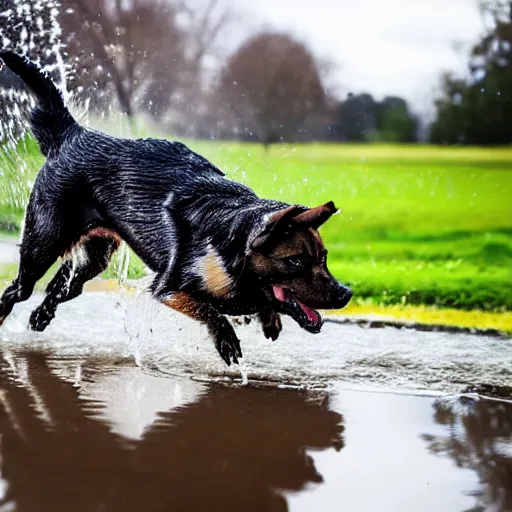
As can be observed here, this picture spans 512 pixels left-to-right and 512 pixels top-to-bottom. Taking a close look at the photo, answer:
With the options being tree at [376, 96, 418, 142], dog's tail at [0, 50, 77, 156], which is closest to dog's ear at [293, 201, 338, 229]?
dog's tail at [0, 50, 77, 156]

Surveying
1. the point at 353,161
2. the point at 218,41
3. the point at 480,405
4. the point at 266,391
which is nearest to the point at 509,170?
the point at 353,161

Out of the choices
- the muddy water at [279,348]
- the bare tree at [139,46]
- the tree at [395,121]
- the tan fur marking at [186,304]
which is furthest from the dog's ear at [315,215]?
the tree at [395,121]

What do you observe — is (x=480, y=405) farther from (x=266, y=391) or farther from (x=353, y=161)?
(x=353, y=161)

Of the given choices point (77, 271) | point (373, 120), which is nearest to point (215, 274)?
point (77, 271)

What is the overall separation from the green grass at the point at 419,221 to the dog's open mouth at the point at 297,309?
2.42 metres

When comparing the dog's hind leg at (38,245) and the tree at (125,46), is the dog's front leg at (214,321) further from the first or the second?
the tree at (125,46)

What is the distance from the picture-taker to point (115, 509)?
3.00 metres

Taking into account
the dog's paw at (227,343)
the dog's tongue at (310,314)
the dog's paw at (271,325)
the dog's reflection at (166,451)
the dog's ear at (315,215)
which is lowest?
the dog's reflection at (166,451)

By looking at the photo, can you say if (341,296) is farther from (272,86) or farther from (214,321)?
(272,86)

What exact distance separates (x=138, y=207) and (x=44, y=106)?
43.1 inches

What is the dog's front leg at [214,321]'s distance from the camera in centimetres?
462

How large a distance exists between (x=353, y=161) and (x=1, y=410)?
4340mm

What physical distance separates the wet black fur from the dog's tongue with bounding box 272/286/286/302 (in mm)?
83

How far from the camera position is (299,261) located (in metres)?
4.41
